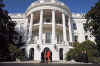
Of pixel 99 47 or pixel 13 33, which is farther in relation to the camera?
pixel 13 33

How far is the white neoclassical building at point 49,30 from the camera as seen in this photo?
29.5 meters

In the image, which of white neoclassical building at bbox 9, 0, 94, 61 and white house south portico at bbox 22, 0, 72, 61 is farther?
white house south portico at bbox 22, 0, 72, 61

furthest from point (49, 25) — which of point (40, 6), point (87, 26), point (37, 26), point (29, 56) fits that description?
point (87, 26)

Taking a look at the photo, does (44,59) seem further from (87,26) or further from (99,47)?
(99,47)

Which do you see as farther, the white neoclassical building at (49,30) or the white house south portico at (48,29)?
the white house south portico at (48,29)

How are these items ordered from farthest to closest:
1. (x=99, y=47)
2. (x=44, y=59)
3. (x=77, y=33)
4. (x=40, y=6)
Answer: (x=77, y=33)
(x=40, y=6)
(x=99, y=47)
(x=44, y=59)

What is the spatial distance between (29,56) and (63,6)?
16053 mm

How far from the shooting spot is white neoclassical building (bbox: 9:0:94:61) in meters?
29.5

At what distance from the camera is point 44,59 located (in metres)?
14.8

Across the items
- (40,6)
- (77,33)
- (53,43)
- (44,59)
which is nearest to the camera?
(44,59)

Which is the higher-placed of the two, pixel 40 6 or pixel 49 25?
pixel 40 6

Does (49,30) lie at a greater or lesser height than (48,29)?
lesser

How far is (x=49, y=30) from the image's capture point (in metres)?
35.7

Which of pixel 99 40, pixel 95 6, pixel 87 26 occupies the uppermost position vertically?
pixel 95 6
